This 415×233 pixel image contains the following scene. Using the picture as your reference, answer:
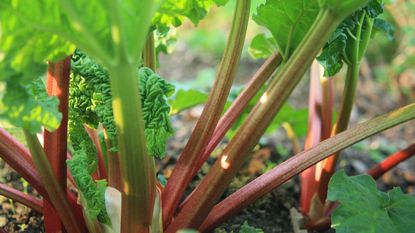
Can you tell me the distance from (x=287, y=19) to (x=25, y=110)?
0.74 metres

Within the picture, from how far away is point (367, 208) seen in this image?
1.38 meters

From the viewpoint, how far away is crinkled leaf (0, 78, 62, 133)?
116cm

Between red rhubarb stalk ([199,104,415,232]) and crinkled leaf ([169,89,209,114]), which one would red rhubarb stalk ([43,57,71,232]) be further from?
crinkled leaf ([169,89,209,114])

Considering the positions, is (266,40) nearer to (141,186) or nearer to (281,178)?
(281,178)

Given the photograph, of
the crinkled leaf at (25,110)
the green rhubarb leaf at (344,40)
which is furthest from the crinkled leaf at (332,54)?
the crinkled leaf at (25,110)

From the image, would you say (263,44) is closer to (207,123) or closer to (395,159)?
(207,123)

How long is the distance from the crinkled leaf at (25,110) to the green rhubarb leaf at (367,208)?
68cm

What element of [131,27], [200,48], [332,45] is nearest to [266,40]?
[332,45]

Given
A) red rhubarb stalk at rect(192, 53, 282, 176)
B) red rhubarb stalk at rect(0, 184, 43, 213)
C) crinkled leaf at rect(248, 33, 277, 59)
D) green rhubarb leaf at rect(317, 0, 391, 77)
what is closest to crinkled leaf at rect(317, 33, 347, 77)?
green rhubarb leaf at rect(317, 0, 391, 77)

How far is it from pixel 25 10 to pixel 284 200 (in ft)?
3.93

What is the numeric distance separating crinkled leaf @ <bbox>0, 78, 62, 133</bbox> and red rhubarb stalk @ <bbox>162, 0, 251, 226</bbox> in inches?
17.8

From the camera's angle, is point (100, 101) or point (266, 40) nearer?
point (100, 101)

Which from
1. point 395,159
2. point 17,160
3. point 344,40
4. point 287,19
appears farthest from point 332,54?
point 17,160

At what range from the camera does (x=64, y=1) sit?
1071mm
